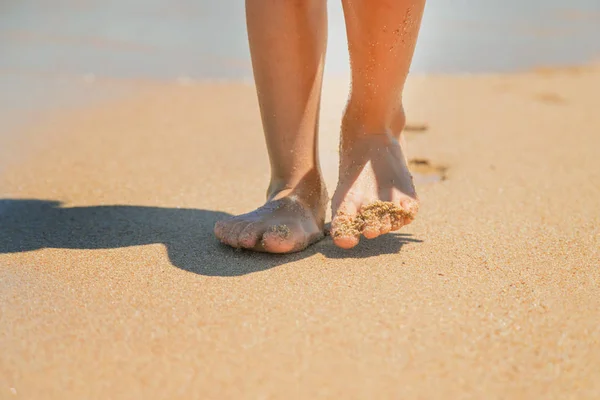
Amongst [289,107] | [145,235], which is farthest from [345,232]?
[145,235]

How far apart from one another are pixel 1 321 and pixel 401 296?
0.71 metres

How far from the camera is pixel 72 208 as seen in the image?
1952 millimetres

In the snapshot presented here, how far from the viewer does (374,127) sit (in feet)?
5.58

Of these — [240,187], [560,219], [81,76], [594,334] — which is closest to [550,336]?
[594,334]

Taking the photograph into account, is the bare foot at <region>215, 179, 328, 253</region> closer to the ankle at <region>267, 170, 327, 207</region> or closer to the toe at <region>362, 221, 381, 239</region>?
the ankle at <region>267, 170, 327, 207</region>

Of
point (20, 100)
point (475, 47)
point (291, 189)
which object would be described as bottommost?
point (475, 47)

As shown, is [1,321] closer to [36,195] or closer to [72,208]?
[72,208]

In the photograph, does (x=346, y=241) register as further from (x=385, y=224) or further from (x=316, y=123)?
(x=316, y=123)

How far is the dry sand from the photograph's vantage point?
42.6 inches

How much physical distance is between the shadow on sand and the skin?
0.05 meters

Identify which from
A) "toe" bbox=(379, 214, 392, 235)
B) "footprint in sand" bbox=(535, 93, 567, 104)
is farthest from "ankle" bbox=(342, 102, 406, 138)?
"footprint in sand" bbox=(535, 93, 567, 104)

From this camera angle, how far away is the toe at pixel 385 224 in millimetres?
1554

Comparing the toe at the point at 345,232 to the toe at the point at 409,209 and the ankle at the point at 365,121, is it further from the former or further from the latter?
the ankle at the point at 365,121

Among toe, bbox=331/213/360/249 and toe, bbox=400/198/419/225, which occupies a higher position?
toe, bbox=400/198/419/225
